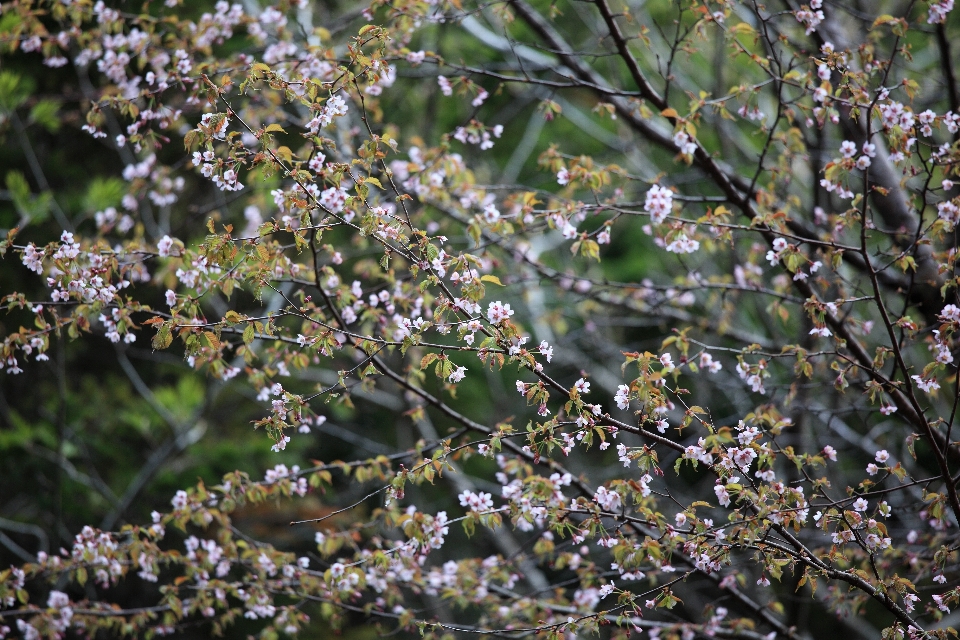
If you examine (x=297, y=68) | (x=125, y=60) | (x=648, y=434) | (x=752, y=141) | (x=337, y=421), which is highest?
(x=752, y=141)

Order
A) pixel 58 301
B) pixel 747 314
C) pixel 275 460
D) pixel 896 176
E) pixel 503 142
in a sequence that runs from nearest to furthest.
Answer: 1. pixel 58 301
2. pixel 896 176
3. pixel 275 460
4. pixel 747 314
5. pixel 503 142

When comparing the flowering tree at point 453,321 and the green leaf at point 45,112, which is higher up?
the green leaf at point 45,112

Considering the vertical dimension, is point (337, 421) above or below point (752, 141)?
below

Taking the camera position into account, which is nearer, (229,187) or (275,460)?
(229,187)

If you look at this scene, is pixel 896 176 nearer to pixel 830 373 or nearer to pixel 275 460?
pixel 830 373

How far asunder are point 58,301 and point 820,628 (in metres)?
8.14

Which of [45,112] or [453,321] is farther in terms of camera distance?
[45,112]

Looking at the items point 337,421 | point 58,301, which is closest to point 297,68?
point 58,301

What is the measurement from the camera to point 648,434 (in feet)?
6.54

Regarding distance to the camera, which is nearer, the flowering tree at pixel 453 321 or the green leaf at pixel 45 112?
the flowering tree at pixel 453 321

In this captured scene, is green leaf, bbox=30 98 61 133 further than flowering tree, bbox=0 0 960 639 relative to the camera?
Yes

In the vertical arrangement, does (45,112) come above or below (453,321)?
above

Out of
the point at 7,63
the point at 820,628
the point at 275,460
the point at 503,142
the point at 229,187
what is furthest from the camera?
the point at 503,142

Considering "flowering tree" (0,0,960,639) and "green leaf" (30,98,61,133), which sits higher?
"green leaf" (30,98,61,133)
